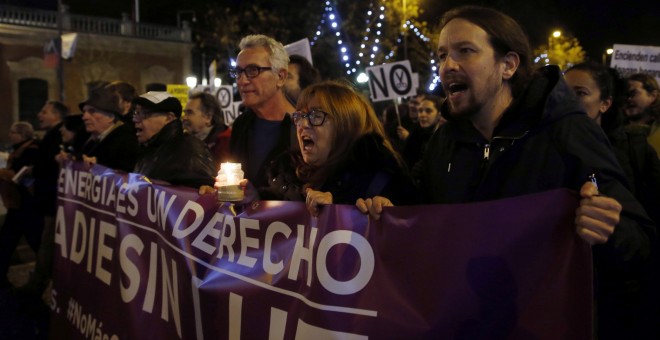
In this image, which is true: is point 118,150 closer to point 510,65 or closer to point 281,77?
point 281,77

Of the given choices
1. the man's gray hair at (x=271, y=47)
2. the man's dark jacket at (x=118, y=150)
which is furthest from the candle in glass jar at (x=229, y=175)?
the man's dark jacket at (x=118, y=150)

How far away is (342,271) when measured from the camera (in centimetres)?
236

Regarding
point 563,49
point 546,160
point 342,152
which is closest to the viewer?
point 546,160

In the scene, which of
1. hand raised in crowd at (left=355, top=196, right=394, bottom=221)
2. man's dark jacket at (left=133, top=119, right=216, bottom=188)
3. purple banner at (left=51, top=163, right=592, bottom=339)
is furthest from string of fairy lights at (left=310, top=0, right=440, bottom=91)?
hand raised in crowd at (left=355, top=196, right=394, bottom=221)

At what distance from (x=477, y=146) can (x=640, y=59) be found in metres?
6.01

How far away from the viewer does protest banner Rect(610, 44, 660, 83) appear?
296 inches

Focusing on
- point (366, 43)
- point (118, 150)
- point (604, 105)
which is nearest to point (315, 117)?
point (604, 105)

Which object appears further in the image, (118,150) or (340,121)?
(118,150)

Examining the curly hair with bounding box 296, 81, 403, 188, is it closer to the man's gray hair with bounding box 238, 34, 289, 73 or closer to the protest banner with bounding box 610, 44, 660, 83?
the man's gray hair with bounding box 238, 34, 289, 73

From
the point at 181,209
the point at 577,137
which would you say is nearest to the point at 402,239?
the point at 577,137

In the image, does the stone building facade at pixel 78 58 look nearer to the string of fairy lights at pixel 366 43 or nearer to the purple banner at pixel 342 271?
the string of fairy lights at pixel 366 43

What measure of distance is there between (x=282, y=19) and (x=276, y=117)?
2791cm

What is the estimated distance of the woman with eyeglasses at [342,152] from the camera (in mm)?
2789

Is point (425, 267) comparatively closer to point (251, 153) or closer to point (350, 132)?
point (350, 132)
